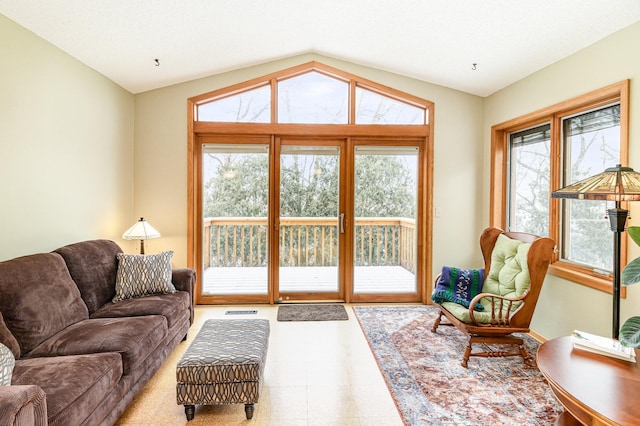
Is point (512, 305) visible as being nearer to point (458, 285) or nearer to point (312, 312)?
point (458, 285)

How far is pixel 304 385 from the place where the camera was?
8.50ft

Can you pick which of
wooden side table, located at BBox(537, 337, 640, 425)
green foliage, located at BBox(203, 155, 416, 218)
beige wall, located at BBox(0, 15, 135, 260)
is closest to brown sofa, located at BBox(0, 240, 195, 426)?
beige wall, located at BBox(0, 15, 135, 260)

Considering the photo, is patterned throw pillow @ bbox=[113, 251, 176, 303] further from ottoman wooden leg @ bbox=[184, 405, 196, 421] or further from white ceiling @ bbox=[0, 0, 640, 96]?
white ceiling @ bbox=[0, 0, 640, 96]

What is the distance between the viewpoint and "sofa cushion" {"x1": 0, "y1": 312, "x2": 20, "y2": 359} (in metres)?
1.98

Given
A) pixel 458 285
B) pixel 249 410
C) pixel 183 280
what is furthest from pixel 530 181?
pixel 183 280

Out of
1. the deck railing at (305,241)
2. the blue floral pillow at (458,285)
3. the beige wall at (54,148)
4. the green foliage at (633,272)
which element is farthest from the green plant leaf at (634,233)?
the beige wall at (54,148)

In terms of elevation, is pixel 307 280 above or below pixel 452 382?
above

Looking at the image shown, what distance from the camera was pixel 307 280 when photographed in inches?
183

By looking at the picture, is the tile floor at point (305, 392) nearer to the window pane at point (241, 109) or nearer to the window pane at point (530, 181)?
the window pane at point (530, 181)

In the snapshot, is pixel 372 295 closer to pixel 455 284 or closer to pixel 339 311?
pixel 339 311

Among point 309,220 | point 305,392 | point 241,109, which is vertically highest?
point 241,109

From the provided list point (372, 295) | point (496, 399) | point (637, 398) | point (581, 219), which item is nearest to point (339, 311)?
point (372, 295)

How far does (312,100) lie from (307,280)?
2288 millimetres

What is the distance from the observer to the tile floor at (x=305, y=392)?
2191 millimetres
